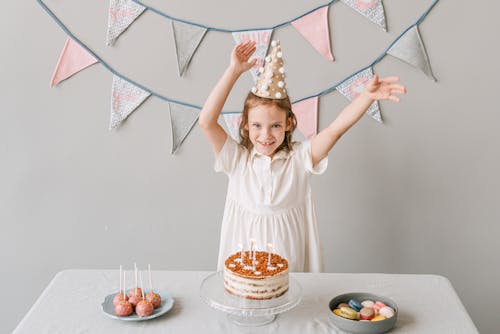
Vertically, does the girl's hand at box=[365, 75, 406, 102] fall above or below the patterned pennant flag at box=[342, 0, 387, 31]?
below

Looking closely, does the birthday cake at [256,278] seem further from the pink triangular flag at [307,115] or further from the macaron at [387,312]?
the pink triangular flag at [307,115]

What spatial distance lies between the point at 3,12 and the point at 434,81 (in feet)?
5.51

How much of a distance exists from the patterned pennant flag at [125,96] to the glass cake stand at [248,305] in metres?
0.99

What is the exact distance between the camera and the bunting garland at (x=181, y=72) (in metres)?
2.32

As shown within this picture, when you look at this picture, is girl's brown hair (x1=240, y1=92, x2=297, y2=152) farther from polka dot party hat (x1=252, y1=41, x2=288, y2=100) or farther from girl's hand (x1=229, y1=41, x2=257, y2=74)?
girl's hand (x1=229, y1=41, x2=257, y2=74)

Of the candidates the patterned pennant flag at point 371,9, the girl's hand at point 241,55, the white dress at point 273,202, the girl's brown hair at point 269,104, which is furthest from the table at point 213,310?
the patterned pennant flag at point 371,9

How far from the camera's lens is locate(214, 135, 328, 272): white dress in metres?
2.06

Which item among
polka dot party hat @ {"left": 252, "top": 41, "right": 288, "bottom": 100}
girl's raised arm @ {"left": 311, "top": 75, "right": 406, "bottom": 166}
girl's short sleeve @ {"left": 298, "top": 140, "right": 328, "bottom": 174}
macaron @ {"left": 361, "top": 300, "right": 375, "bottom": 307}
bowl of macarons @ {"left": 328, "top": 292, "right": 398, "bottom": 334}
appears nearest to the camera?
bowl of macarons @ {"left": 328, "top": 292, "right": 398, "bottom": 334}

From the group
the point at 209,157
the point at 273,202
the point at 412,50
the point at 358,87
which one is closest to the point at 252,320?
the point at 273,202

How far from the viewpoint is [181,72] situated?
239cm

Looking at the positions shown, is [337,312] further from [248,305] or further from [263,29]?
[263,29]

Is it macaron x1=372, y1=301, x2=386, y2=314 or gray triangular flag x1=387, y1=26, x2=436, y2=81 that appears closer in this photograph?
macaron x1=372, y1=301, x2=386, y2=314

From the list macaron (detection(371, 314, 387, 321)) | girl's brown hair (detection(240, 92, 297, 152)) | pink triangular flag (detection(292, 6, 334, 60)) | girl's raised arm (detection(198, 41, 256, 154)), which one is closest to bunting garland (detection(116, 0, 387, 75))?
pink triangular flag (detection(292, 6, 334, 60))

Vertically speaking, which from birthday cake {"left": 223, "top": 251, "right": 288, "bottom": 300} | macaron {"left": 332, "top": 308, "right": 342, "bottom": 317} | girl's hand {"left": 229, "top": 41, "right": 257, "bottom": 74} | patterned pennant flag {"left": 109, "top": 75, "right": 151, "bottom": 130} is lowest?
macaron {"left": 332, "top": 308, "right": 342, "bottom": 317}
